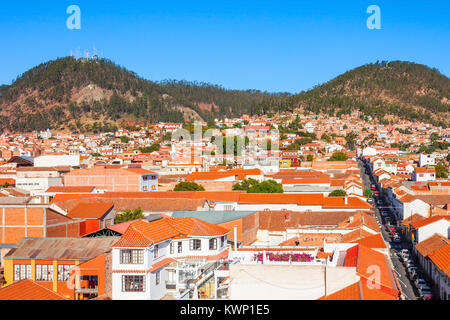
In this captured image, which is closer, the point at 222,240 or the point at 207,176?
the point at 222,240

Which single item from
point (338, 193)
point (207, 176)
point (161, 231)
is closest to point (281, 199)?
point (338, 193)

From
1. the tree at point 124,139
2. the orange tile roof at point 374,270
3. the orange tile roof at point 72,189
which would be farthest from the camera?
the tree at point 124,139

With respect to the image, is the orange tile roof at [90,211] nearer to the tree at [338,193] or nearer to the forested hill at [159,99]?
the tree at [338,193]

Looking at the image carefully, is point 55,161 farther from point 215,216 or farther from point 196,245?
point 196,245

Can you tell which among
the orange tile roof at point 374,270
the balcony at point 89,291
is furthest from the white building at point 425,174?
the balcony at point 89,291

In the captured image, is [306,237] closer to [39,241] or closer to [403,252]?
[403,252]
